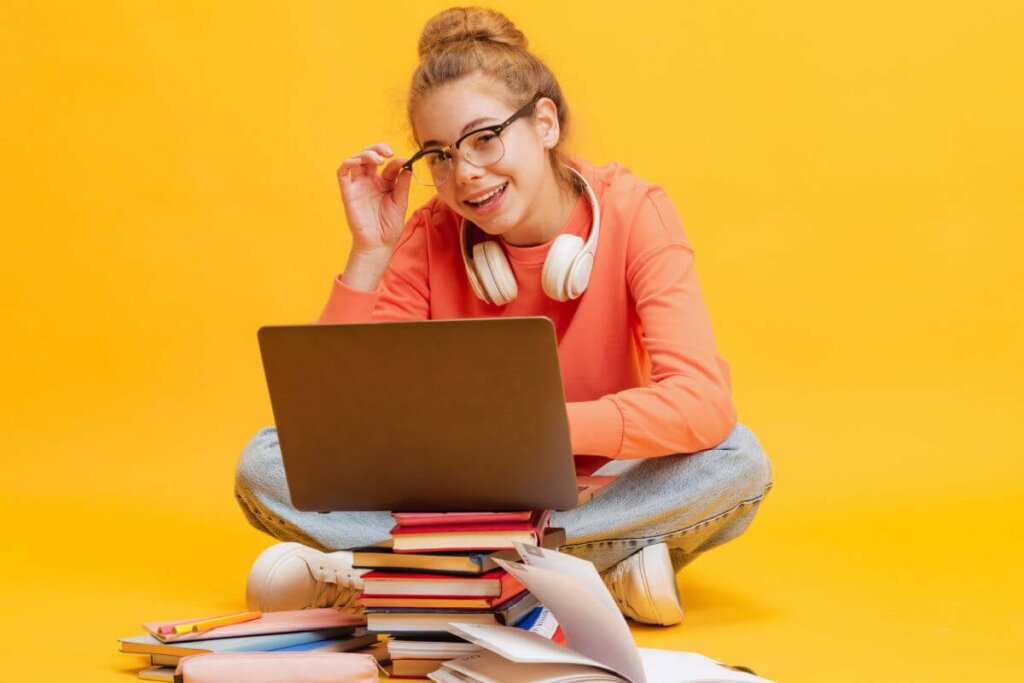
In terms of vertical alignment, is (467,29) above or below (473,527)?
above

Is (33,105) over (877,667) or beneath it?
Result: over

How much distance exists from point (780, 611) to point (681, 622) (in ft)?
0.66

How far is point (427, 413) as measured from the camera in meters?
1.90

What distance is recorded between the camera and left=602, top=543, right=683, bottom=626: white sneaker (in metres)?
2.35

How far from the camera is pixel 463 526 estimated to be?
1935 mm

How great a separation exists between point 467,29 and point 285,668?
4.17ft

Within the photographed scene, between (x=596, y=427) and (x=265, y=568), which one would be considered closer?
(x=596, y=427)

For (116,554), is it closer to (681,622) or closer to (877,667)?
(681,622)

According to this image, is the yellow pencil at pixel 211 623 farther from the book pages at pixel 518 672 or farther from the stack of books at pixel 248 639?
the book pages at pixel 518 672

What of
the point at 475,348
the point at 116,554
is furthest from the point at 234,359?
the point at 475,348

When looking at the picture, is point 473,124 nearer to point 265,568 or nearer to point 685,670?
point 265,568

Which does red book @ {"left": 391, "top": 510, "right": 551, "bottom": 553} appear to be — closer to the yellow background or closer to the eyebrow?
the eyebrow

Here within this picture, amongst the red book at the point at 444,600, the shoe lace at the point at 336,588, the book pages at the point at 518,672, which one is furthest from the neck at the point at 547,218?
the book pages at the point at 518,672

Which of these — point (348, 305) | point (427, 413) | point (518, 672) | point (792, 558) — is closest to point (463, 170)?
point (348, 305)
